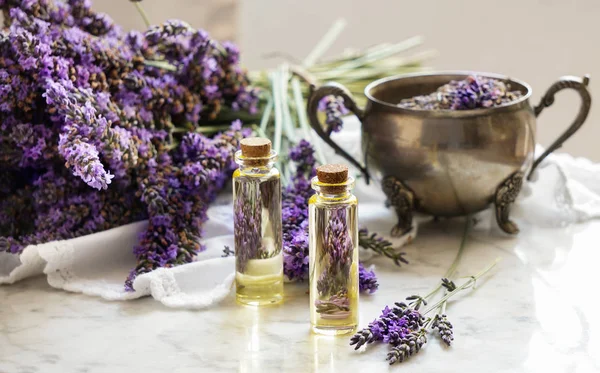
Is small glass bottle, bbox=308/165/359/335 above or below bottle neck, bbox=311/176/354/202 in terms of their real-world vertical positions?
below

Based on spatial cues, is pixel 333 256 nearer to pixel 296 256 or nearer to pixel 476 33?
pixel 296 256

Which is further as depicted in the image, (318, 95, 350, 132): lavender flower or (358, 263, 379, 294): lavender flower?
(318, 95, 350, 132): lavender flower

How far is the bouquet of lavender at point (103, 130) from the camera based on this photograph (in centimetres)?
102

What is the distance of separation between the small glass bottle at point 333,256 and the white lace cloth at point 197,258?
0.46ft

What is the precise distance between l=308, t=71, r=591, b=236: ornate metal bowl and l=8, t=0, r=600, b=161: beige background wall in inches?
50.5

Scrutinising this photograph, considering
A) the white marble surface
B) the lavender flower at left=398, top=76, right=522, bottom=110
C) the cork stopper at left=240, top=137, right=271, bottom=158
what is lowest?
the white marble surface

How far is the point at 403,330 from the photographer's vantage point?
2.96 ft

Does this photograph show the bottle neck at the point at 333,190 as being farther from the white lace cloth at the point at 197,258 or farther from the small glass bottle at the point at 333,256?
the white lace cloth at the point at 197,258

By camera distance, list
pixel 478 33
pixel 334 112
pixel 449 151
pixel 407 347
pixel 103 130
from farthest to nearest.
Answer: pixel 478 33
pixel 334 112
pixel 449 151
pixel 103 130
pixel 407 347

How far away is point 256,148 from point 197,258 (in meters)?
0.21

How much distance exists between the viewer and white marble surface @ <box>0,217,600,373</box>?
87cm

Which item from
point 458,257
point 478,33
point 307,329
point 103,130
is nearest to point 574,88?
point 458,257

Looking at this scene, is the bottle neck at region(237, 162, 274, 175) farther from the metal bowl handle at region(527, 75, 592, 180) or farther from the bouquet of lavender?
the metal bowl handle at region(527, 75, 592, 180)

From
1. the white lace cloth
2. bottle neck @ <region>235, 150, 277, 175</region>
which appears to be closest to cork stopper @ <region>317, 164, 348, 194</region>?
bottle neck @ <region>235, 150, 277, 175</region>
